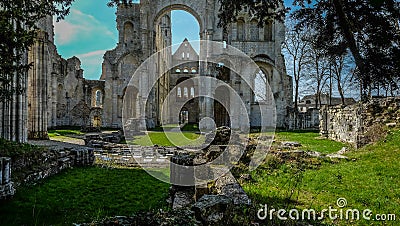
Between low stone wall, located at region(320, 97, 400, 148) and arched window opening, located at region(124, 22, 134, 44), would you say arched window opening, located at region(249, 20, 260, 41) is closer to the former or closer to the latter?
arched window opening, located at region(124, 22, 134, 44)

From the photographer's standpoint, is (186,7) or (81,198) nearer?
(81,198)

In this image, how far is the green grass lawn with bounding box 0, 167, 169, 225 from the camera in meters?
4.31

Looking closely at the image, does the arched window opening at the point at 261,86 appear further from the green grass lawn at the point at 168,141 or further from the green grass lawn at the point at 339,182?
the green grass lawn at the point at 339,182

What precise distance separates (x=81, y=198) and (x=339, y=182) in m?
5.23

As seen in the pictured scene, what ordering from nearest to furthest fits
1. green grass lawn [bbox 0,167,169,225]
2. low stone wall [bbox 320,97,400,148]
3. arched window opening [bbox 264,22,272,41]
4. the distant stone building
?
green grass lawn [bbox 0,167,169,225], low stone wall [bbox 320,97,400,148], the distant stone building, arched window opening [bbox 264,22,272,41]

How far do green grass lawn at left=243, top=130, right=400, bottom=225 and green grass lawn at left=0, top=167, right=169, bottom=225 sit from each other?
2.10m

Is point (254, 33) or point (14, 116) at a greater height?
point (254, 33)

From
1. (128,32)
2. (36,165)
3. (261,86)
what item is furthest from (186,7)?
(36,165)

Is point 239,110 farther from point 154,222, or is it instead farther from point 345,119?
point 154,222

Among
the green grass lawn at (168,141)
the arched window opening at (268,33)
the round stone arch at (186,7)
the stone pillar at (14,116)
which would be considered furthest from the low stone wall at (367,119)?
the round stone arch at (186,7)

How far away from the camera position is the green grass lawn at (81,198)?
14.1 ft

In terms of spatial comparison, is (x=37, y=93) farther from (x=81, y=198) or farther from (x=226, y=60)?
(x=226, y=60)

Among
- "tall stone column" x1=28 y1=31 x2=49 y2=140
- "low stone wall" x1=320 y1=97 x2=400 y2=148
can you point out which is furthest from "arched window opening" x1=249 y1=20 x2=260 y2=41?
"tall stone column" x1=28 y1=31 x2=49 y2=140

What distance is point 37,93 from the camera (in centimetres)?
1498
